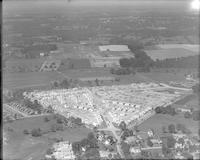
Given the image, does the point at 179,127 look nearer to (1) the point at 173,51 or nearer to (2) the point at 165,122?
(2) the point at 165,122

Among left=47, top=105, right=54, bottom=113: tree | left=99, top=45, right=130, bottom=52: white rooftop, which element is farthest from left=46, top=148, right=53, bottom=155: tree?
left=99, top=45, right=130, bottom=52: white rooftop

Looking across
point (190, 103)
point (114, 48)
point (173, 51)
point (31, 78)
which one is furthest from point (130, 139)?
point (114, 48)

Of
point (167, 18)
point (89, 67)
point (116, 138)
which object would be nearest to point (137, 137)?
point (116, 138)

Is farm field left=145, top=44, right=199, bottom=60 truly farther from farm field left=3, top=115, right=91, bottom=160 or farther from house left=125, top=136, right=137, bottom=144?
house left=125, top=136, right=137, bottom=144

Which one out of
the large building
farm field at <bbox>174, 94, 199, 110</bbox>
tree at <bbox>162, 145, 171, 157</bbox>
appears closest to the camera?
tree at <bbox>162, 145, 171, 157</bbox>

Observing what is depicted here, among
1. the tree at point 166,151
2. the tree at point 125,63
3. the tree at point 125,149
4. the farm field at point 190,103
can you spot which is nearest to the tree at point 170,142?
the tree at point 166,151

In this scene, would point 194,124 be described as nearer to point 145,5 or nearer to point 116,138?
point 116,138

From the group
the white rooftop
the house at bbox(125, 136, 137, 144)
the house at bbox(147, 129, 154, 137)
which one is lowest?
the house at bbox(125, 136, 137, 144)
